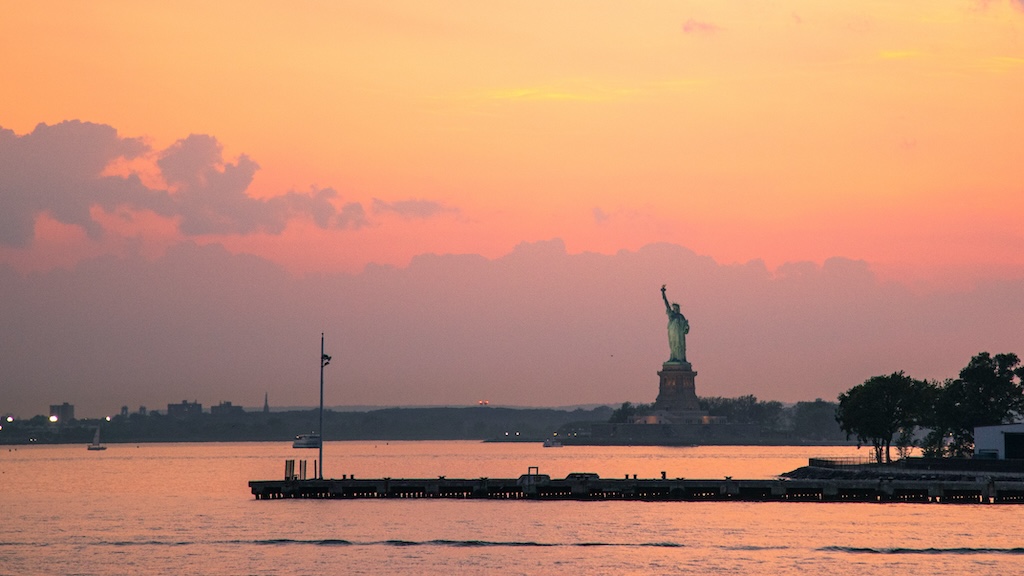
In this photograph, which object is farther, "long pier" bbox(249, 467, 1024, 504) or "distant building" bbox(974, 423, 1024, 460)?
"distant building" bbox(974, 423, 1024, 460)

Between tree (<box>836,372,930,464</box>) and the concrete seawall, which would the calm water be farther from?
tree (<box>836,372,930,464</box>)

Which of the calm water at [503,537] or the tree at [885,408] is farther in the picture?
the tree at [885,408]

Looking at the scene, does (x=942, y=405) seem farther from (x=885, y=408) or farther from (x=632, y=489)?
(x=632, y=489)

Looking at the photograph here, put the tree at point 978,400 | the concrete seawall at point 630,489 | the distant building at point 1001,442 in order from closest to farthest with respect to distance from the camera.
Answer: the concrete seawall at point 630,489
the distant building at point 1001,442
the tree at point 978,400

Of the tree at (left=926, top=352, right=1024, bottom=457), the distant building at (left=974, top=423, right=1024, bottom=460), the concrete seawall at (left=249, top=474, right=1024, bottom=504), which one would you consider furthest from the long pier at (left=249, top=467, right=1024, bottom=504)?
the tree at (left=926, top=352, right=1024, bottom=457)

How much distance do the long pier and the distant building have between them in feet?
39.3

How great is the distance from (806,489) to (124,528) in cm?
4741

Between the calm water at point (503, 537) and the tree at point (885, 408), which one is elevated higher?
the tree at point (885, 408)

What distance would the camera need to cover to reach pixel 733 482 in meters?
113

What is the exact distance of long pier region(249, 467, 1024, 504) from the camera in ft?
361

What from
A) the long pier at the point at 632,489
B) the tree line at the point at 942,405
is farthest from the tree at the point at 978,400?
the long pier at the point at 632,489

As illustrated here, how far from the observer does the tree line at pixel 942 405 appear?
5586 inches

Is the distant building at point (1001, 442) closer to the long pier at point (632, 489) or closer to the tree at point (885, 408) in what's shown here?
the long pier at point (632, 489)

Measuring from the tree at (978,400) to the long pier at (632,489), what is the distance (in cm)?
2951
